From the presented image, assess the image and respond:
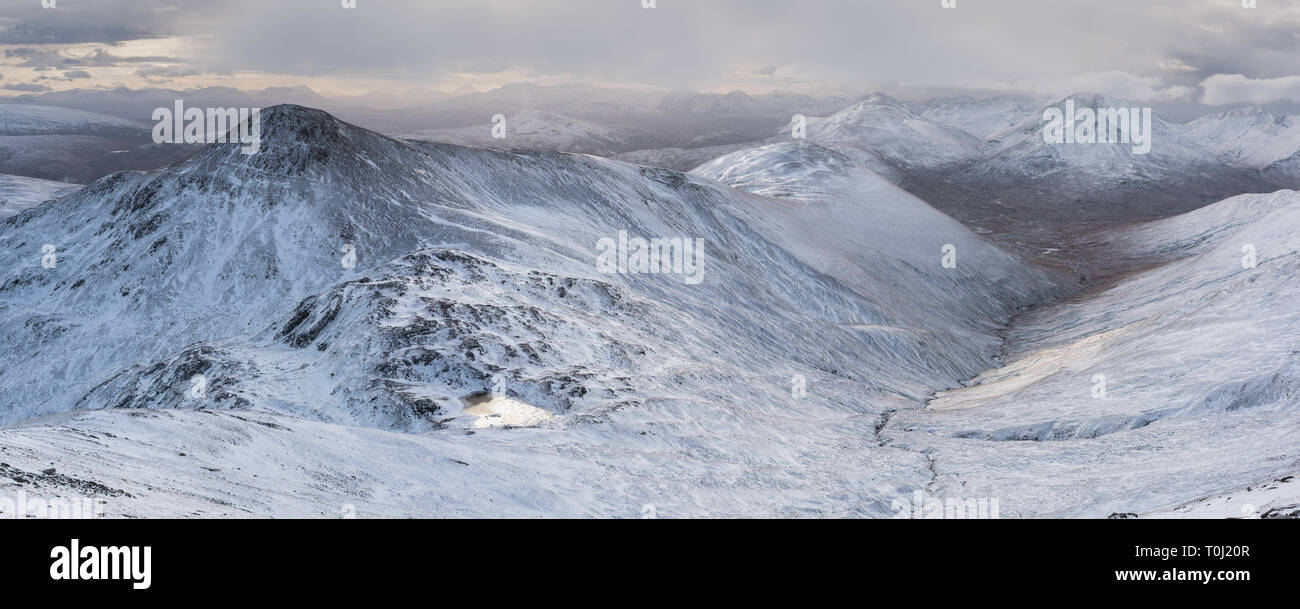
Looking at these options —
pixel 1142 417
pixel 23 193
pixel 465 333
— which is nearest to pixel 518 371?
pixel 465 333

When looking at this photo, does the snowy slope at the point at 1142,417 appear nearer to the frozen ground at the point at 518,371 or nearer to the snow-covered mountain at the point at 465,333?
the frozen ground at the point at 518,371

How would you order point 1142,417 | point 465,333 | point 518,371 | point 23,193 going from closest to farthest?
point 518,371 → point 1142,417 → point 465,333 → point 23,193

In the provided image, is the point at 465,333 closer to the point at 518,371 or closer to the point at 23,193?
the point at 518,371

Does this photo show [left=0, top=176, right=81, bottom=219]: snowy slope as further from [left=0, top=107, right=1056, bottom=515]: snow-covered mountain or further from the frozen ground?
[left=0, top=107, right=1056, bottom=515]: snow-covered mountain

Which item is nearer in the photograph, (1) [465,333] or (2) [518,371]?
(2) [518,371]

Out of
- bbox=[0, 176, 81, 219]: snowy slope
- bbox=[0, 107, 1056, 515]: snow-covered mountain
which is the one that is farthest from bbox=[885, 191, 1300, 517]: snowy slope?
bbox=[0, 176, 81, 219]: snowy slope
